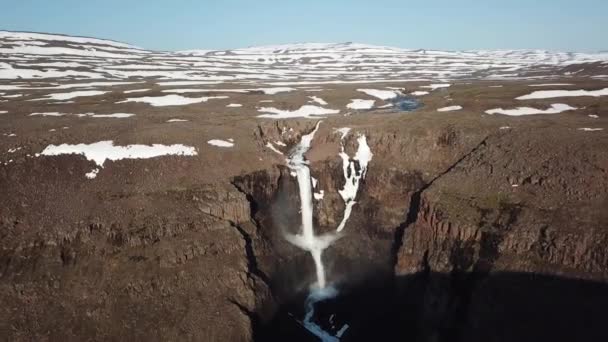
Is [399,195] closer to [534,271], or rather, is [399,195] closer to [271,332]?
[534,271]

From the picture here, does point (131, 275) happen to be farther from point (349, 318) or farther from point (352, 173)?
point (352, 173)

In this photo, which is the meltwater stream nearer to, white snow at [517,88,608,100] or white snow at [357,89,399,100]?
white snow at [517,88,608,100]

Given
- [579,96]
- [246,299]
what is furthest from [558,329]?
[579,96]

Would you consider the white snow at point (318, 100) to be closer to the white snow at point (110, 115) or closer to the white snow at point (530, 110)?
the white snow at point (530, 110)

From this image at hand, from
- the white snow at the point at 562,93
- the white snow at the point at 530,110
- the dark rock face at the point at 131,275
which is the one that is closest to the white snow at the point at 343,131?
the dark rock face at the point at 131,275

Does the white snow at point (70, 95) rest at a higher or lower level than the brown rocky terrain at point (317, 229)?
higher
